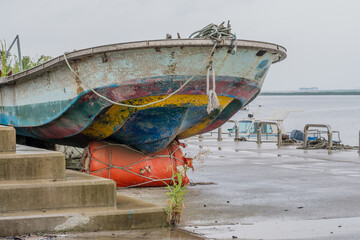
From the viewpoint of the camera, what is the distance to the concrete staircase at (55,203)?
4.84 metres

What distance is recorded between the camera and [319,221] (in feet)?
18.5

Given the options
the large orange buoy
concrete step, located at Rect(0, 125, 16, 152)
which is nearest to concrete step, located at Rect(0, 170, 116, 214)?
concrete step, located at Rect(0, 125, 16, 152)

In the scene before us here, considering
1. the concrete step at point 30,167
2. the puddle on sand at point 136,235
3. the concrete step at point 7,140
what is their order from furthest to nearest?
the concrete step at point 7,140
the concrete step at point 30,167
the puddle on sand at point 136,235

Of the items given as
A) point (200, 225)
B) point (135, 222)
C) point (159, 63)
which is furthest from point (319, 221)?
point (159, 63)

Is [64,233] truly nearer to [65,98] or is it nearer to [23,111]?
[65,98]

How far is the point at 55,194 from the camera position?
5094 millimetres

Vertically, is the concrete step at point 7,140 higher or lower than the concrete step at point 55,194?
higher

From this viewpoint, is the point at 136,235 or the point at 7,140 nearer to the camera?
the point at 136,235

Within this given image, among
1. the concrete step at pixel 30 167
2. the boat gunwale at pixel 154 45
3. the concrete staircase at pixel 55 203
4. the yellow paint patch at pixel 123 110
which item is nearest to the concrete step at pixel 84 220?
the concrete staircase at pixel 55 203

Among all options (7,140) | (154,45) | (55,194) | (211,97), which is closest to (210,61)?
(211,97)

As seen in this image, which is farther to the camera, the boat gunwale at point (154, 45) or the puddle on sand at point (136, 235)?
the boat gunwale at point (154, 45)

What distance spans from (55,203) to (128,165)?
10.1 feet

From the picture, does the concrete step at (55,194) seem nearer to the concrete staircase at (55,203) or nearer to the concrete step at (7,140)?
the concrete staircase at (55,203)

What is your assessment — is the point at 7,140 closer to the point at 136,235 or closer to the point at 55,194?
the point at 55,194
